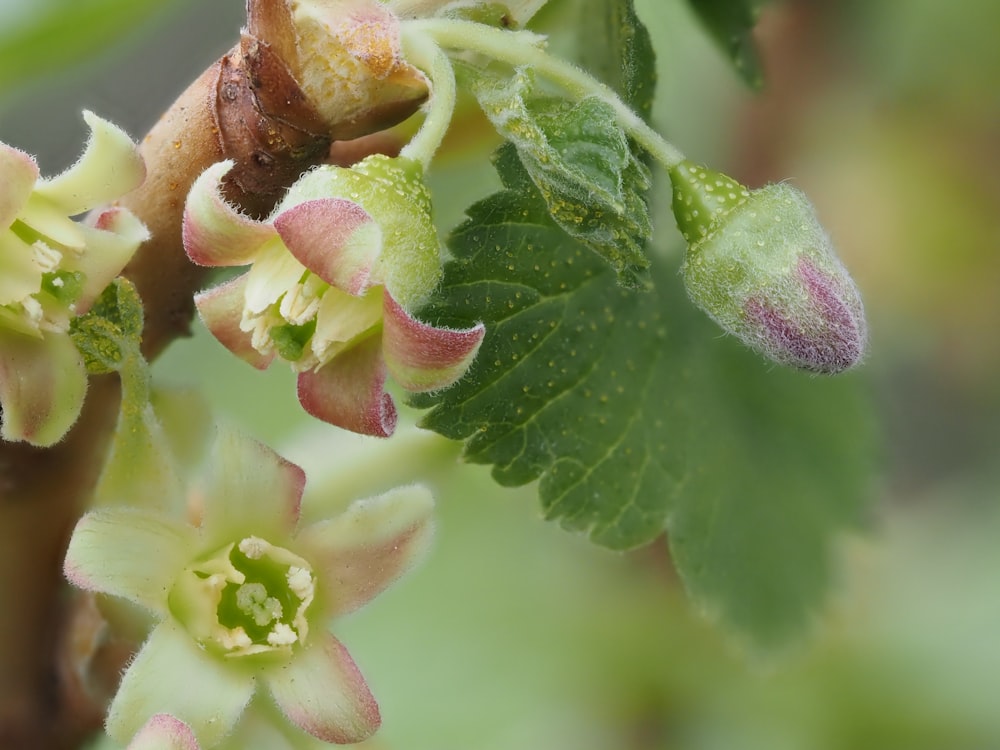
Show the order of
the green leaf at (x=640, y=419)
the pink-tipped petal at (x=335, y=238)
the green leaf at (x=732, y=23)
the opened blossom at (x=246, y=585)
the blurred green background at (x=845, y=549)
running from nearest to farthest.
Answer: the pink-tipped petal at (x=335, y=238) → the opened blossom at (x=246, y=585) → the green leaf at (x=640, y=419) → the green leaf at (x=732, y=23) → the blurred green background at (x=845, y=549)


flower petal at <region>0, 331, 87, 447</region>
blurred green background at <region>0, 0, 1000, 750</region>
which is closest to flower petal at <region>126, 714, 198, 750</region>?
flower petal at <region>0, 331, 87, 447</region>

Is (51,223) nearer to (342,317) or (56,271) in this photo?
(56,271)

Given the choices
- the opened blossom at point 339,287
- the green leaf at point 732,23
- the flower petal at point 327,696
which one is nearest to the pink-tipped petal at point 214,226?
the opened blossom at point 339,287

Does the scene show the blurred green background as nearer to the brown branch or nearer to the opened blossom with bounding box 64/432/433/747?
the brown branch

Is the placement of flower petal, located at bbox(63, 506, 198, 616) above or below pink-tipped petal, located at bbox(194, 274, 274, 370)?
below

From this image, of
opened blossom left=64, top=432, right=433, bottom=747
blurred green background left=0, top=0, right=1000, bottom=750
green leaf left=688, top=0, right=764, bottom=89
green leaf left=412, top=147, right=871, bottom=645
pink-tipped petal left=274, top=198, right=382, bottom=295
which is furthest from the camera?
blurred green background left=0, top=0, right=1000, bottom=750

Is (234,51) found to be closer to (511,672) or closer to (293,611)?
(293,611)

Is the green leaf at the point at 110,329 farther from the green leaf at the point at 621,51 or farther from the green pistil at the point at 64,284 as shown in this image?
the green leaf at the point at 621,51
